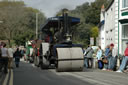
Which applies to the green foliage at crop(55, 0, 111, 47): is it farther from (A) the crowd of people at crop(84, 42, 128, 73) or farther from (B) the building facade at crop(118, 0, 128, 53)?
(A) the crowd of people at crop(84, 42, 128, 73)

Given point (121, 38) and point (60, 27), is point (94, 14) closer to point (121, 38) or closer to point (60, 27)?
point (121, 38)

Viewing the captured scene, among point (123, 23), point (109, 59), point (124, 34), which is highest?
point (123, 23)

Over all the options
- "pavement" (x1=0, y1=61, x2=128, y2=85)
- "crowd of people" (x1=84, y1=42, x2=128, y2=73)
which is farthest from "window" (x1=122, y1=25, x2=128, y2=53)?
Result: "pavement" (x1=0, y1=61, x2=128, y2=85)

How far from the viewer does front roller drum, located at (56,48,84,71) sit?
14.9 metres

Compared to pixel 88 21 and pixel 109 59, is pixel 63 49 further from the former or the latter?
pixel 88 21

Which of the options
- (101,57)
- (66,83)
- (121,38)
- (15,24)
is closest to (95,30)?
(15,24)

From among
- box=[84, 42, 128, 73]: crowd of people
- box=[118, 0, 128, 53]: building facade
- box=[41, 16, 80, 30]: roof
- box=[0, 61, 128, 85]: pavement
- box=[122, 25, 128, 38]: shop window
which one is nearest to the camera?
box=[0, 61, 128, 85]: pavement

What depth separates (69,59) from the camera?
15.0 meters

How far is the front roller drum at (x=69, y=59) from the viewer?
14.9 m

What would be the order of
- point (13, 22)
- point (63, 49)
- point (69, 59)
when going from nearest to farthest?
point (69, 59), point (63, 49), point (13, 22)

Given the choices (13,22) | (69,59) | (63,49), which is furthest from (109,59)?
(13,22)

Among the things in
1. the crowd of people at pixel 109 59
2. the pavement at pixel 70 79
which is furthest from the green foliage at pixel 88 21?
the pavement at pixel 70 79

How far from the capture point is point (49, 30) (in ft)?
60.8

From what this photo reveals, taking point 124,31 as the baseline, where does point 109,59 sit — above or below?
below
